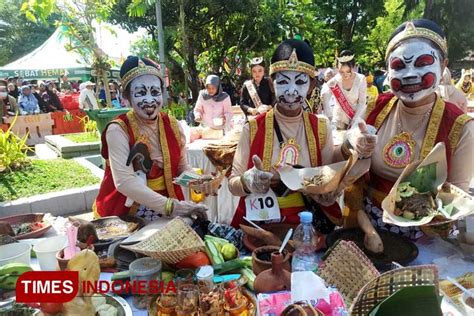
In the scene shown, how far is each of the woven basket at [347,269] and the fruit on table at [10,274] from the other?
4.26 ft

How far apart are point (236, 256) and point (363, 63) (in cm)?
2419

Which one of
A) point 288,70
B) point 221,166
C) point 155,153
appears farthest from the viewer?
point 221,166

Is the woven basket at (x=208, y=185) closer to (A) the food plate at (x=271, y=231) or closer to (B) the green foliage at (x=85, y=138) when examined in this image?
(A) the food plate at (x=271, y=231)

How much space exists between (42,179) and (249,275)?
183 inches

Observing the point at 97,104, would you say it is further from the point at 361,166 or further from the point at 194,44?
the point at 361,166

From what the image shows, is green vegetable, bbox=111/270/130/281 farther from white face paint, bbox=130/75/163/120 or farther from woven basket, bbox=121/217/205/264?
white face paint, bbox=130/75/163/120

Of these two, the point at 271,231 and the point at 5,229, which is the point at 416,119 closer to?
the point at 271,231

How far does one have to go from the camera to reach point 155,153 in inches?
100

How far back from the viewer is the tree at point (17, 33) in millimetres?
37941

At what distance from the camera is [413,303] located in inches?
40.4

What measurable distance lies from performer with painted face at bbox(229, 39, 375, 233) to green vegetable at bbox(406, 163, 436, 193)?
413 mm

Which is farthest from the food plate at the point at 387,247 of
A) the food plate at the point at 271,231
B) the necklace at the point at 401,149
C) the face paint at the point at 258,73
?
the face paint at the point at 258,73

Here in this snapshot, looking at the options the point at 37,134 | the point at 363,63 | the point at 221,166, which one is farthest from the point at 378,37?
the point at 221,166

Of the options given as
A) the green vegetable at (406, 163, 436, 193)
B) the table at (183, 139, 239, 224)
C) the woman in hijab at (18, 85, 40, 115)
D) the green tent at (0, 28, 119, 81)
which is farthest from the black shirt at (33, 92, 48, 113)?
the green vegetable at (406, 163, 436, 193)
